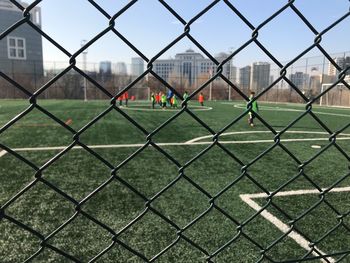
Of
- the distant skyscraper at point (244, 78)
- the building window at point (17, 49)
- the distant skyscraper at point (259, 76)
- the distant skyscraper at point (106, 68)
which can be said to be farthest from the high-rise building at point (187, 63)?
the building window at point (17, 49)

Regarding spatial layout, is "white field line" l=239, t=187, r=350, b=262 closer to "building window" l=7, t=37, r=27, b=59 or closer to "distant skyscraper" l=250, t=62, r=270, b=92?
"distant skyscraper" l=250, t=62, r=270, b=92

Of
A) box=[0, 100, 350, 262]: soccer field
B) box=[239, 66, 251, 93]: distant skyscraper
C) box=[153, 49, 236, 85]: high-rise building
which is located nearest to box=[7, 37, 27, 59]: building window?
box=[239, 66, 251, 93]: distant skyscraper

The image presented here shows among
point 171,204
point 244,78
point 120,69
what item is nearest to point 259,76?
point 244,78

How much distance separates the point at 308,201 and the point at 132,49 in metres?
4.20

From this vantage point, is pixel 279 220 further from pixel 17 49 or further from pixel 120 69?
pixel 17 49

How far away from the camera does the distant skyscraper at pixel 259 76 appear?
130ft

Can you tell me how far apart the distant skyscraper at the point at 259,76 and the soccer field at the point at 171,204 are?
3258 cm

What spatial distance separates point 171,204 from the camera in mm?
4328

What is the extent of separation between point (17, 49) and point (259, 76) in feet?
107

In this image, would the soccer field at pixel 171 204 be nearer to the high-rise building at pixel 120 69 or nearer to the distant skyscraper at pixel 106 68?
the distant skyscraper at pixel 106 68

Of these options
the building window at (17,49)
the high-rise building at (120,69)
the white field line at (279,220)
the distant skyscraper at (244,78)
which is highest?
the building window at (17,49)

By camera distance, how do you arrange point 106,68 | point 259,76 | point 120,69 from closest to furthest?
point 106,68
point 259,76
point 120,69

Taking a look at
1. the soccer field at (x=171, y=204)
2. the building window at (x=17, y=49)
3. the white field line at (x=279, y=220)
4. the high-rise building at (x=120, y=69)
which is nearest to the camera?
the soccer field at (x=171, y=204)

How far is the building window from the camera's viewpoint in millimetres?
41487
